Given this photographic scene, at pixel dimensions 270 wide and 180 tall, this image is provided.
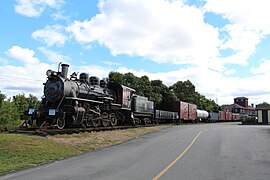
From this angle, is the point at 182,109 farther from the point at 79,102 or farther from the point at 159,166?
the point at 159,166

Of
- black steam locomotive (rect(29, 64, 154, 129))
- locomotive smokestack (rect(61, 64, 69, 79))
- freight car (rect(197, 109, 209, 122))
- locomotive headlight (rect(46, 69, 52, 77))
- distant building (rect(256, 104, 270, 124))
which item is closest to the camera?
black steam locomotive (rect(29, 64, 154, 129))

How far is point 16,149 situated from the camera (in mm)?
12297

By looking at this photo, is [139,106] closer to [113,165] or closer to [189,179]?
[113,165]

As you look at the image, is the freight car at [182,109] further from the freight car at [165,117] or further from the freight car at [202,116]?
the freight car at [202,116]

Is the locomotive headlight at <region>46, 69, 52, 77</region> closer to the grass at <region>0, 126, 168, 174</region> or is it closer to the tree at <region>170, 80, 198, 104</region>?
the grass at <region>0, 126, 168, 174</region>

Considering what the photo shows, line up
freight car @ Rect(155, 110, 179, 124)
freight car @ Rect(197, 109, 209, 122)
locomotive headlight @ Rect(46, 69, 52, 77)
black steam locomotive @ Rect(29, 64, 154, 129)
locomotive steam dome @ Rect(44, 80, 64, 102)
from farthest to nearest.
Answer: freight car @ Rect(197, 109, 209, 122) → freight car @ Rect(155, 110, 179, 124) → locomotive headlight @ Rect(46, 69, 52, 77) → locomotive steam dome @ Rect(44, 80, 64, 102) → black steam locomotive @ Rect(29, 64, 154, 129)

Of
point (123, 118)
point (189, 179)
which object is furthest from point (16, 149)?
point (123, 118)

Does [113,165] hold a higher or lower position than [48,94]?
lower

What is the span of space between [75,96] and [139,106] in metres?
13.0

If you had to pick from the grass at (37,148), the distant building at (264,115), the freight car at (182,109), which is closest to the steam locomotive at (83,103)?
the grass at (37,148)

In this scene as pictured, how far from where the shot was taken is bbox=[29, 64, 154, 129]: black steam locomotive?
1934 centimetres

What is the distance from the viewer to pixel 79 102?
2103 centimetres

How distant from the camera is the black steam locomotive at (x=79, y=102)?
1934cm

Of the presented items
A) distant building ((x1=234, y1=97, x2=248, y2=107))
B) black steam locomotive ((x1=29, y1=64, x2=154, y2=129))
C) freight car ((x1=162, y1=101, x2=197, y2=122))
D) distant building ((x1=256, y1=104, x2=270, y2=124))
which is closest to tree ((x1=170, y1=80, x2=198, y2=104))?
distant building ((x1=256, y1=104, x2=270, y2=124))
